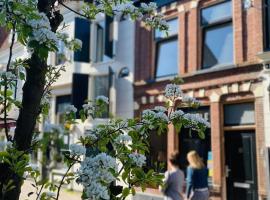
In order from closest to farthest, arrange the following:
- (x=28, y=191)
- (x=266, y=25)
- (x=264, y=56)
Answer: (x=28, y=191), (x=264, y=56), (x=266, y=25)

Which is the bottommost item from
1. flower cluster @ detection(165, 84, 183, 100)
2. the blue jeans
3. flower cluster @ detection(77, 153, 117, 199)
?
the blue jeans

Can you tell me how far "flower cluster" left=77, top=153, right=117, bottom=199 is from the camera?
1.65 meters

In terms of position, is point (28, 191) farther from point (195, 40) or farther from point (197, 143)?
point (195, 40)

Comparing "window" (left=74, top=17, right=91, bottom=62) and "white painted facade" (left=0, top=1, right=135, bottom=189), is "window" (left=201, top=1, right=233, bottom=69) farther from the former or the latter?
"window" (left=74, top=17, right=91, bottom=62)

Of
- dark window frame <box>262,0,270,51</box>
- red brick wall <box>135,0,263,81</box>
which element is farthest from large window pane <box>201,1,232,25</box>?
dark window frame <box>262,0,270,51</box>

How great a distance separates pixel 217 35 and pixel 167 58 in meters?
1.90

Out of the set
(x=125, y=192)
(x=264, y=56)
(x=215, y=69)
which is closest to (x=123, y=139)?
(x=125, y=192)

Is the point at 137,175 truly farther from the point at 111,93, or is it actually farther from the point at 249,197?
the point at 111,93

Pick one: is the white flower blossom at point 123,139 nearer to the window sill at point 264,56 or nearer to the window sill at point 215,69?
the window sill at point 264,56

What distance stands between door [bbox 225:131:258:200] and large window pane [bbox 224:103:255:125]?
282 mm

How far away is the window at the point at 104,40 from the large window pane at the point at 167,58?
2.16 metres

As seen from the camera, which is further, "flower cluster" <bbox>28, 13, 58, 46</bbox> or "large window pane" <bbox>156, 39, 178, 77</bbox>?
"large window pane" <bbox>156, 39, 178, 77</bbox>

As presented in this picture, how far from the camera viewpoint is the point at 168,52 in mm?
12164

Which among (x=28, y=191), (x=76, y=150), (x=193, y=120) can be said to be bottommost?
(x=28, y=191)
